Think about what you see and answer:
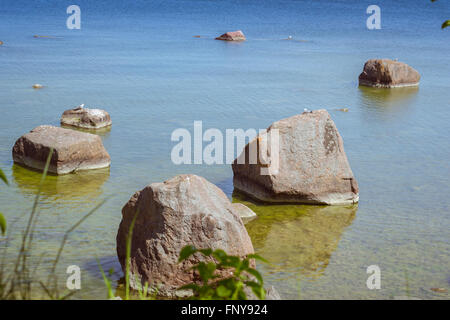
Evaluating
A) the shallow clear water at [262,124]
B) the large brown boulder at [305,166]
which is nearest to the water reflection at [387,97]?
the shallow clear water at [262,124]

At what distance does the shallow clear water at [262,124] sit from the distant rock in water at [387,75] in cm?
52

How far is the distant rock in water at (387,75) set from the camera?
19750 millimetres

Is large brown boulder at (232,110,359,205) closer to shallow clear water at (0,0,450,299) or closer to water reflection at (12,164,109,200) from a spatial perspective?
shallow clear water at (0,0,450,299)

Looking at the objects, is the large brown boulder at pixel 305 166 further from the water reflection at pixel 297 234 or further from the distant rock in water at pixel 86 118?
the distant rock in water at pixel 86 118

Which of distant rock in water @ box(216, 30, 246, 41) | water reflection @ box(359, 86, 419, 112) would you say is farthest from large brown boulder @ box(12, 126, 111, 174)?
distant rock in water @ box(216, 30, 246, 41)

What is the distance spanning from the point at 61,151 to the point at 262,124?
18.2ft

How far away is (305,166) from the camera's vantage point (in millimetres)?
9234

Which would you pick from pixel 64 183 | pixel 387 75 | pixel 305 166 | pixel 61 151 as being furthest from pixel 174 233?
pixel 387 75

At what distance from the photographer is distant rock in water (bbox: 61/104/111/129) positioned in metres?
13.6

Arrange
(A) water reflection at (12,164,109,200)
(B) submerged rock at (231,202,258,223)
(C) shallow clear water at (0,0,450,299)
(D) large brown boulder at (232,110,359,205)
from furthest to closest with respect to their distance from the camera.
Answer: (A) water reflection at (12,164,109,200), (D) large brown boulder at (232,110,359,205), (B) submerged rock at (231,202,258,223), (C) shallow clear water at (0,0,450,299)

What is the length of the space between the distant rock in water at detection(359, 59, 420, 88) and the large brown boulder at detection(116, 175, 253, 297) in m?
14.7
